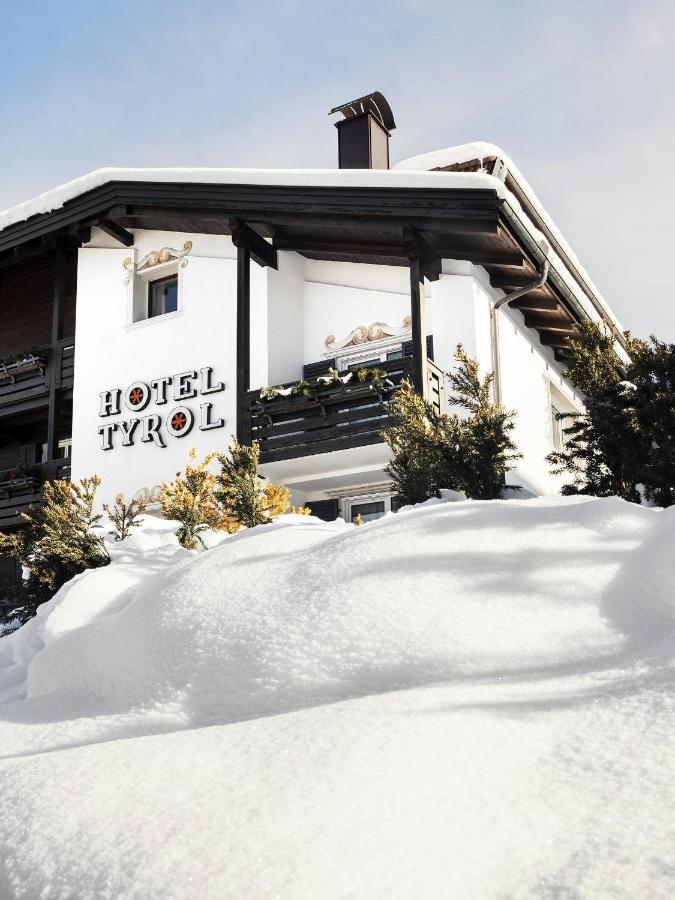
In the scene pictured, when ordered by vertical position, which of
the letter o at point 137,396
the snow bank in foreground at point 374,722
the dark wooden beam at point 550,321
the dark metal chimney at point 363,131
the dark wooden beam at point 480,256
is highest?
the dark metal chimney at point 363,131

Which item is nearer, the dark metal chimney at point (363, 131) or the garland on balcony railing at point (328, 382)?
the garland on balcony railing at point (328, 382)

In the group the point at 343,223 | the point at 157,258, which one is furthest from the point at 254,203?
the point at 157,258

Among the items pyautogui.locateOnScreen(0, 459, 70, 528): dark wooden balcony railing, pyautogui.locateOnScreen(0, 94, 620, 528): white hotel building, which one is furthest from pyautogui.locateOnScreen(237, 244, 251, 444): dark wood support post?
pyautogui.locateOnScreen(0, 459, 70, 528): dark wooden balcony railing

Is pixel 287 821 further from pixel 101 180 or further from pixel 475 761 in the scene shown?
pixel 101 180

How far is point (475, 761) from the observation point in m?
2.55

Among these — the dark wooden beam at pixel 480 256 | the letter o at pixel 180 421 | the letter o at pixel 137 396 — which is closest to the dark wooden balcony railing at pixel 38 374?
the letter o at pixel 137 396

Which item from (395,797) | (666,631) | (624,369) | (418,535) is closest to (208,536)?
(624,369)

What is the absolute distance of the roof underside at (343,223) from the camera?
38.4 ft

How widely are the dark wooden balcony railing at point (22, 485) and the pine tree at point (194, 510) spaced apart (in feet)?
23.4

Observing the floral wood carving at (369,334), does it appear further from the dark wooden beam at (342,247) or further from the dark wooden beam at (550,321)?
the dark wooden beam at (550,321)

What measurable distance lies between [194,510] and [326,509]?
5481mm

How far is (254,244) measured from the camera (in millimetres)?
14188

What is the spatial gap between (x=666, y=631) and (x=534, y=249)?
9.66m

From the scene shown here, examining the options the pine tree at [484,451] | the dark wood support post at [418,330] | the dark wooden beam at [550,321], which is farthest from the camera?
the dark wooden beam at [550,321]
